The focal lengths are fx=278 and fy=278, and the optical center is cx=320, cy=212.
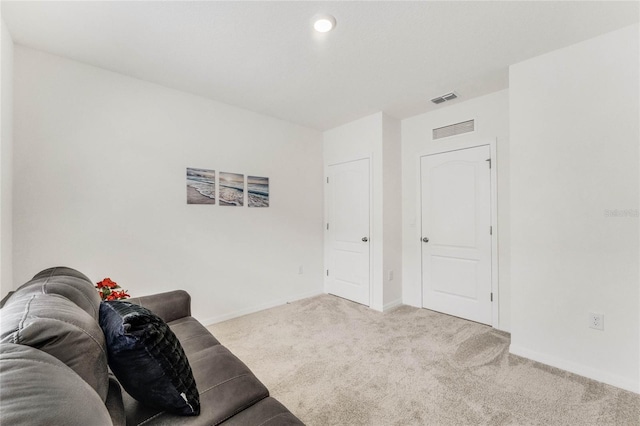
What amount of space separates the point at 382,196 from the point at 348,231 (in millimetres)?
771

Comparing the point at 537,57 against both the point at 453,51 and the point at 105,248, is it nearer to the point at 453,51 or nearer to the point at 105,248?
the point at 453,51

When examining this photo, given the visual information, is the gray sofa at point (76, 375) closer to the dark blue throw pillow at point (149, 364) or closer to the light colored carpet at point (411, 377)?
the dark blue throw pillow at point (149, 364)

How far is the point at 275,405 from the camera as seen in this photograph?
1123 millimetres

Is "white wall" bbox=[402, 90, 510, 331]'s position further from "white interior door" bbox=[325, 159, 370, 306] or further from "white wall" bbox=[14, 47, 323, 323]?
"white wall" bbox=[14, 47, 323, 323]

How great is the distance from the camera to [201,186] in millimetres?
3127

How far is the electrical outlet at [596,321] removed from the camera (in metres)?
2.06

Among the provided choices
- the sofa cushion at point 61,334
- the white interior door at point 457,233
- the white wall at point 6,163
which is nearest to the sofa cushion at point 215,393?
the sofa cushion at point 61,334

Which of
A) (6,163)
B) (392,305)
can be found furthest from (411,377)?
(6,163)

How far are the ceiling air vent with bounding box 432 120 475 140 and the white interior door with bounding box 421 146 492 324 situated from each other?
9.0 inches

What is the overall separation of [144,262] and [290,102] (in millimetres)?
2333

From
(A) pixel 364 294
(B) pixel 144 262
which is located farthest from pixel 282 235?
(B) pixel 144 262

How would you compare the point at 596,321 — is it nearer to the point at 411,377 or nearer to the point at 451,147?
the point at 411,377

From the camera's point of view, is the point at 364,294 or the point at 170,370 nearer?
the point at 170,370

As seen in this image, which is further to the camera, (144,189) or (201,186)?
(201,186)
